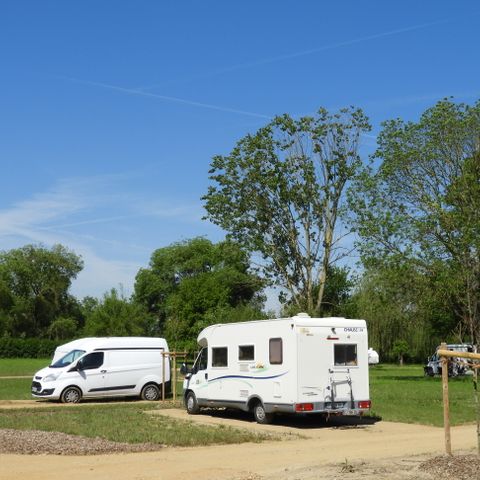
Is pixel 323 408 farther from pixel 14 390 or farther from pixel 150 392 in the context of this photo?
pixel 14 390

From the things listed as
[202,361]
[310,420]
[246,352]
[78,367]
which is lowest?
[310,420]

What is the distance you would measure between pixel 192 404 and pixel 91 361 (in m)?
6.22

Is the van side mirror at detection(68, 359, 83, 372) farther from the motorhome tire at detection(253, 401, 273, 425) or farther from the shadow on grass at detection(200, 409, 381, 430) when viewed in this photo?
the motorhome tire at detection(253, 401, 273, 425)

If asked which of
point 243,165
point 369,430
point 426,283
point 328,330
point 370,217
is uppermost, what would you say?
point 243,165

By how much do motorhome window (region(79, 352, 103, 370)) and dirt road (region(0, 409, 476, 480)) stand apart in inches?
456

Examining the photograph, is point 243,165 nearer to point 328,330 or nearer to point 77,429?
point 328,330

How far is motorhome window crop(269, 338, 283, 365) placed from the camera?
18.4 m

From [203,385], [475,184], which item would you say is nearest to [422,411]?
[203,385]

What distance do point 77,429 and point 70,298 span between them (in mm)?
77604

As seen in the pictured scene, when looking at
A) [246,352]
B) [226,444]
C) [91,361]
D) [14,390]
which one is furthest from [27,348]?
[226,444]

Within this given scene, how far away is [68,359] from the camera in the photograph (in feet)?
88.3

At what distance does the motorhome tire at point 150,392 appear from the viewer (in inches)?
1083

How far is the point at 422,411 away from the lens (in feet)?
72.2

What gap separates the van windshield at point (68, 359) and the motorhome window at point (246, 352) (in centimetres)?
885
